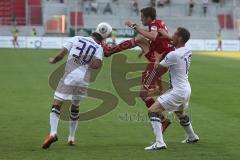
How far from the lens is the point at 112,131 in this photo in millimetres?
13328

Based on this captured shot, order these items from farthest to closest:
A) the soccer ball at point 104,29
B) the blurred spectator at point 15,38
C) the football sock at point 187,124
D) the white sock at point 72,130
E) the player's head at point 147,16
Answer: the blurred spectator at point 15,38 < the football sock at point 187,124 < the player's head at point 147,16 < the white sock at point 72,130 < the soccer ball at point 104,29

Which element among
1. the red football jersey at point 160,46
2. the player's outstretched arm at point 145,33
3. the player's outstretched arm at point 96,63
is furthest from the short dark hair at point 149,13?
the player's outstretched arm at point 96,63

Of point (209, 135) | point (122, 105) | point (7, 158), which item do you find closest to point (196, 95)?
point (122, 105)

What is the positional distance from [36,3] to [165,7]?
14.4 m

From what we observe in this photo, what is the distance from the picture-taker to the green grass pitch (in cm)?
1063

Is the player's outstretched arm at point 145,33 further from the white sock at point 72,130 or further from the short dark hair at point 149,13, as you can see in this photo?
the white sock at point 72,130

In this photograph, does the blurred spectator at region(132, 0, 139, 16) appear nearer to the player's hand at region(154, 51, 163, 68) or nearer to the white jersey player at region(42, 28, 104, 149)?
the player's hand at region(154, 51, 163, 68)

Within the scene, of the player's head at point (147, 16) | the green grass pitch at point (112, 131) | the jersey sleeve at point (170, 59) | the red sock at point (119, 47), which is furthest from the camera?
the red sock at point (119, 47)

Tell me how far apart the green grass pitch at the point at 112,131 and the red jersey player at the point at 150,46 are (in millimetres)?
941

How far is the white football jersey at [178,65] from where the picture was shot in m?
11.0

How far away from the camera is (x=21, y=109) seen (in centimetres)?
1677

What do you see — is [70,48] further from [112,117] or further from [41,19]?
[41,19]

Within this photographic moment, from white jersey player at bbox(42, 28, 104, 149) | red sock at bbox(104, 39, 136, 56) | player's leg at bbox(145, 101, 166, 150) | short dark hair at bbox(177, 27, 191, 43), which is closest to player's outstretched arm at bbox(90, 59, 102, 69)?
white jersey player at bbox(42, 28, 104, 149)

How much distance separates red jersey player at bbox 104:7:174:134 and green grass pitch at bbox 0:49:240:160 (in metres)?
0.94
